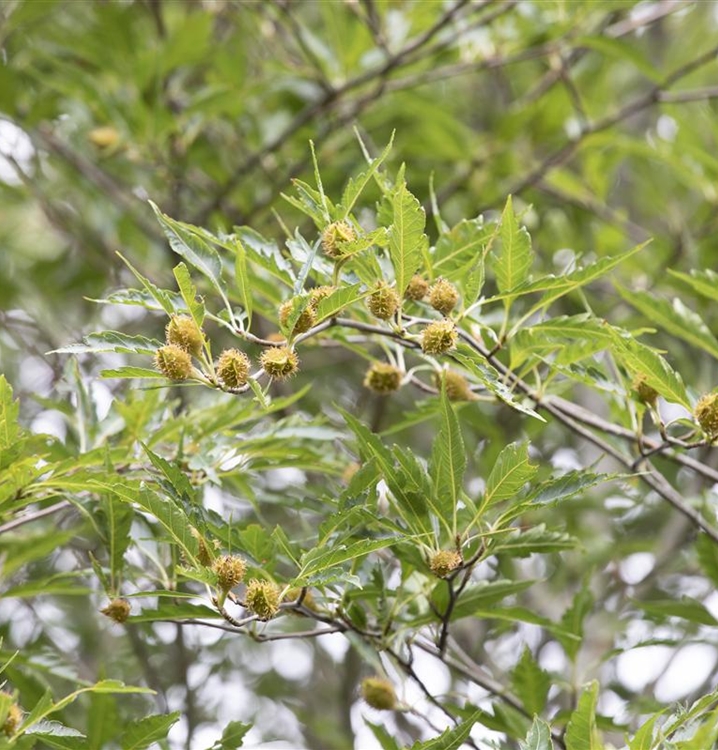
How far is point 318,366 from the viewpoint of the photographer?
9.87 ft

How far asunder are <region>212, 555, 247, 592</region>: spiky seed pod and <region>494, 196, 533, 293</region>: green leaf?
47 centimetres

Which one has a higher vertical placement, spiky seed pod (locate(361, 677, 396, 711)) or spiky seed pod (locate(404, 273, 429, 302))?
spiky seed pod (locate(404, 273, 429, 302))

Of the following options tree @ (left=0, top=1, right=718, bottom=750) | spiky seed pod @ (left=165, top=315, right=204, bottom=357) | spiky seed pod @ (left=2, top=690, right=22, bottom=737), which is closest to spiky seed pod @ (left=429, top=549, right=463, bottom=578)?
tree @ (left=0, top=1, right=718, bottom=750)

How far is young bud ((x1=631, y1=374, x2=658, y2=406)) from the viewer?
4.65ft

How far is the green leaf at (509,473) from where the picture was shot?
1238 millimetres

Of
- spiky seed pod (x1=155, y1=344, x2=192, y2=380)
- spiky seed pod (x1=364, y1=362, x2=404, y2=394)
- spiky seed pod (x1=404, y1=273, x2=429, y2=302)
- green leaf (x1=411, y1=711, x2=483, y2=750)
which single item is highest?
spiky seed pod (x1=155, y1=344, x2=192, y2=380)

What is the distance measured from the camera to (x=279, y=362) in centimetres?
121

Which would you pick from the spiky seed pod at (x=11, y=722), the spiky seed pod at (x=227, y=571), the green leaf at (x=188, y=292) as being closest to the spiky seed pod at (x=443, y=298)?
the green leaf at (x=188, y=292)

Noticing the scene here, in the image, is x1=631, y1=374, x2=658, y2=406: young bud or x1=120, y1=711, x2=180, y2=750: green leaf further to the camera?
x1=631, y1=374, x2=658, y2=406: young bud

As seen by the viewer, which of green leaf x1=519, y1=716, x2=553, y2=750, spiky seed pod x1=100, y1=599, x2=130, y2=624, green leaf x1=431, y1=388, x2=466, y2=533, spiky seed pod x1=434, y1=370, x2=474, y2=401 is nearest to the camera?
green leaf x1=519, y1=716, x2=553, y2=750

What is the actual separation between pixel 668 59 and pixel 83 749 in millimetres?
2908

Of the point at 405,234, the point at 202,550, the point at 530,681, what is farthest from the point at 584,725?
the point at 405,234

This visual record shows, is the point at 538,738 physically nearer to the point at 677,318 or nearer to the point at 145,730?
the point at 145,730

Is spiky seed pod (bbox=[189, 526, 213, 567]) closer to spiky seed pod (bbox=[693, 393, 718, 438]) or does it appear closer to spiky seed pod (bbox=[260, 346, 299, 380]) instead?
spiky seed pod (bbox=[260, 346, 299, 380])
